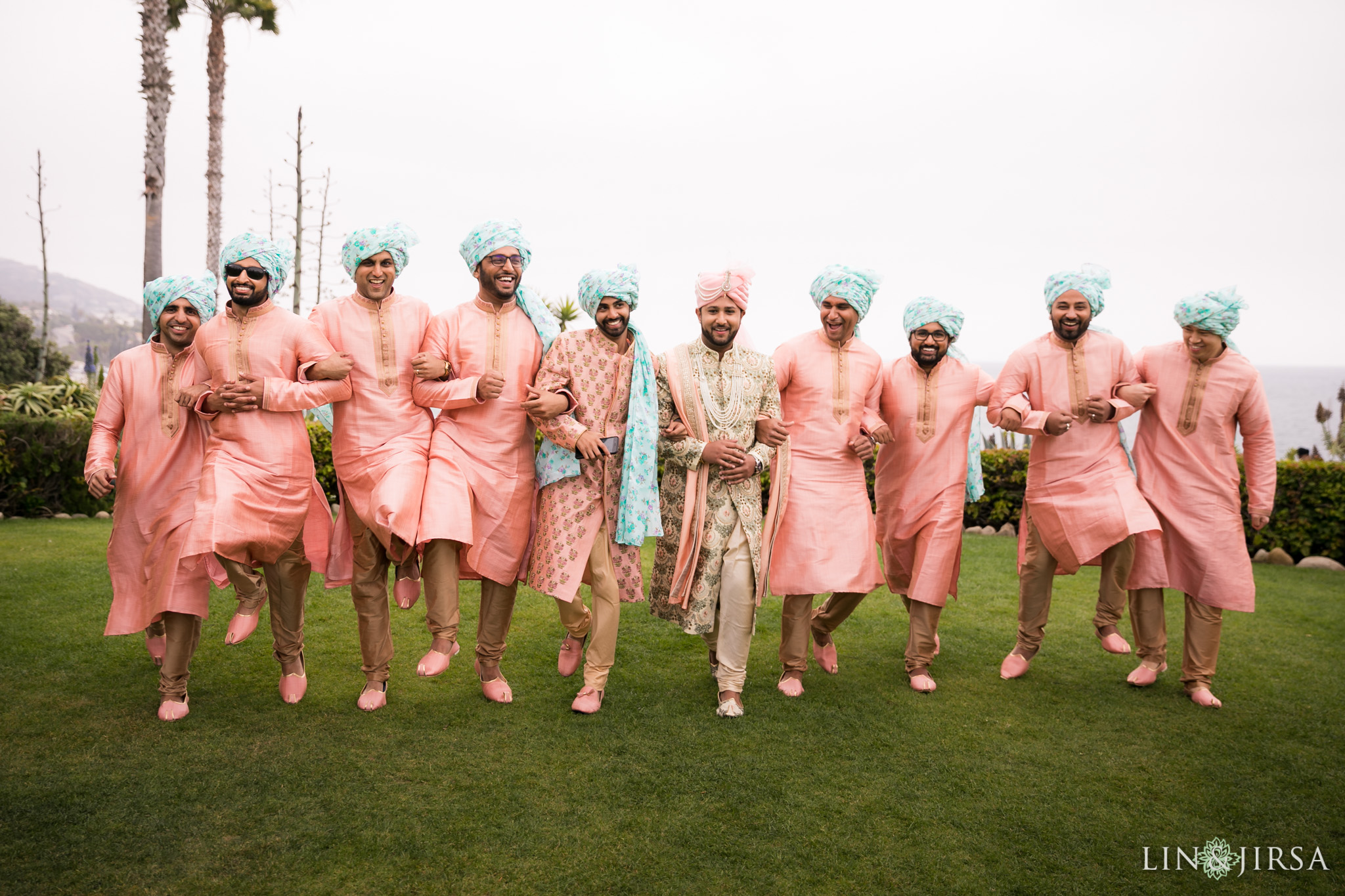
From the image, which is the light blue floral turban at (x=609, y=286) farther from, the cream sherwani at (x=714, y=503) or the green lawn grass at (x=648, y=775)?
the green lawn grass at (x=648, y=775)

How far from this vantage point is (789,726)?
432 cm

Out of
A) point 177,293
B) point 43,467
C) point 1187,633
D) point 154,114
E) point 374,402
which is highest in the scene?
point 154,114

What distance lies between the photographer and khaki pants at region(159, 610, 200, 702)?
4160mm

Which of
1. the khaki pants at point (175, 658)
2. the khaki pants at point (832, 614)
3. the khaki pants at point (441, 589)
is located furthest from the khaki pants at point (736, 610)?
the khaki pants at point (175, 658)

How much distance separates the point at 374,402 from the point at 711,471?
67.0 inches

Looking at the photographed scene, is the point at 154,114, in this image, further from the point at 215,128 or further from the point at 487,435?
the point at 487,435

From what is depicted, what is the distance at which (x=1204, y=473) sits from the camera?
4.88 metres

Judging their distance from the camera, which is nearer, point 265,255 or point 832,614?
point 265,255

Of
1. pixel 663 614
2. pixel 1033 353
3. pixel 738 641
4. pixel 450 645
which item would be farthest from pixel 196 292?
pixel 1033 353

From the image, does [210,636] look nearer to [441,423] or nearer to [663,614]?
[441,423]

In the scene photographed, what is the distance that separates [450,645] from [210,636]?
7.01 ft

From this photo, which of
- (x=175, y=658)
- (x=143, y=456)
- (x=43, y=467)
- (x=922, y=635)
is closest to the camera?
(x=175, y=658)

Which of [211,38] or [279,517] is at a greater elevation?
[211,38]

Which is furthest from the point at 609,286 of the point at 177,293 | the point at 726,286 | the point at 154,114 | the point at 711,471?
the point at 154,114
